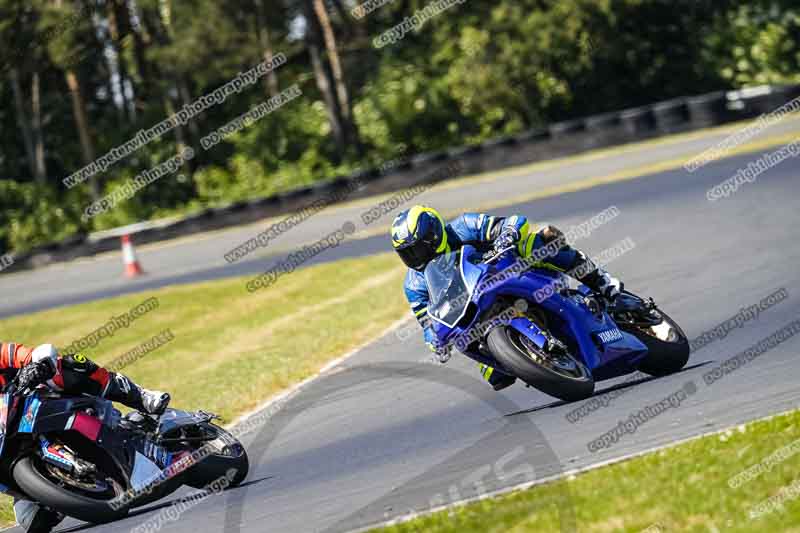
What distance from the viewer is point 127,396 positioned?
8523 millimetres

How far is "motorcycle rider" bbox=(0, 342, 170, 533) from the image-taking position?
794cm

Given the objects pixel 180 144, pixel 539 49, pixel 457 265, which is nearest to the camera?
pixel 457 265

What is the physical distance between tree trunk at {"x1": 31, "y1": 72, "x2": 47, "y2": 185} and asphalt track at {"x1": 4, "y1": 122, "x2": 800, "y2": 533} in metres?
31.3

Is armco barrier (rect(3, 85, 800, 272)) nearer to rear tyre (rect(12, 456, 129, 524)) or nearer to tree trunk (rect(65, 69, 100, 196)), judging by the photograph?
tree trunk (rect(65, 69, 100, 196))

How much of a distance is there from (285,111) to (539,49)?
983 centimetres

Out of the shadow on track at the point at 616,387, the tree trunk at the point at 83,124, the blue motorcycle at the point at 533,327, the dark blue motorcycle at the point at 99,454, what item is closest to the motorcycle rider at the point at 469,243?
the blue motorcycle at the point at 533,327

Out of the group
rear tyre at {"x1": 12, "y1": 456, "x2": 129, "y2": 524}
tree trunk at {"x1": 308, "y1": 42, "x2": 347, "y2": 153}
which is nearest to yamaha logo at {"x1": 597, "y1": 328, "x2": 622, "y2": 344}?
rear tyre at {"x1": 12, "y1": 456, "x2": 129, "y2": 524}

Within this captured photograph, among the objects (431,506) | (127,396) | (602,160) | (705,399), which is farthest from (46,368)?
(602,160)

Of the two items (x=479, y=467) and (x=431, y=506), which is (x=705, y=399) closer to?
(x=479, y=467)

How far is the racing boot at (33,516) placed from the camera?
8406 mm

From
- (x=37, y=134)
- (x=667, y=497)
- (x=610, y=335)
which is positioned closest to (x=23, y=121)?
(x=37, y=134)

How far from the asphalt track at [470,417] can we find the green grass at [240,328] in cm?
98

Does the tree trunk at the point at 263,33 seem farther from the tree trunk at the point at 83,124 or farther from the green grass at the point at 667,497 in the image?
the green grass at the point at 667,497

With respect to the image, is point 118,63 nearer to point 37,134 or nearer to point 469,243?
point 37,134
